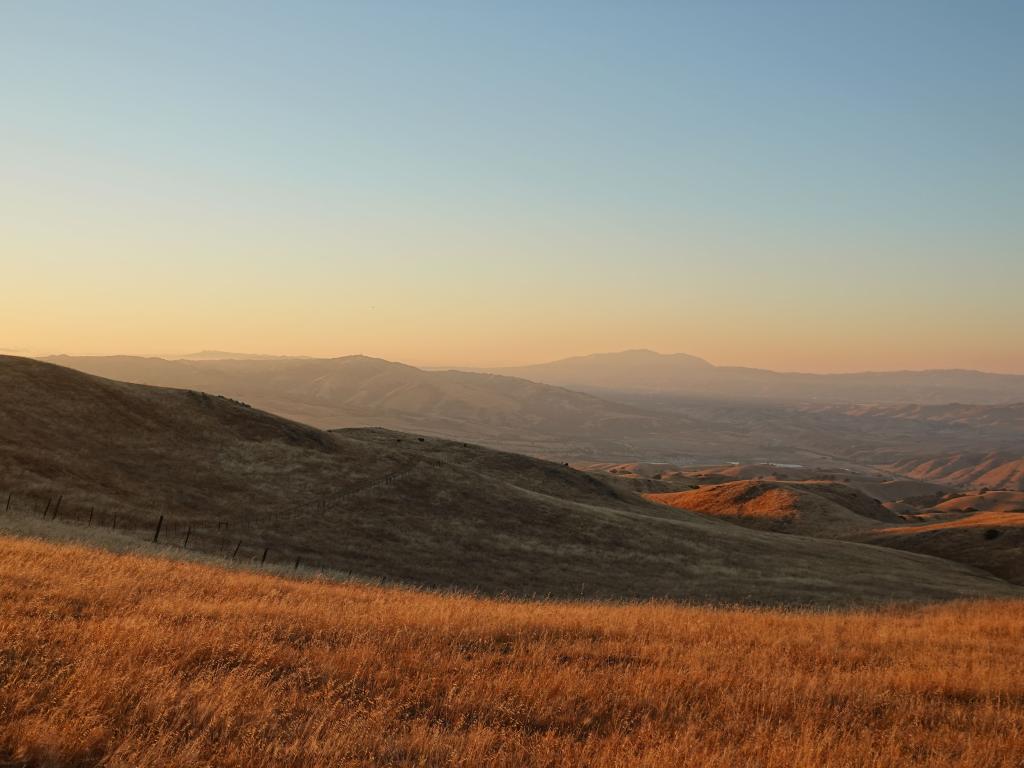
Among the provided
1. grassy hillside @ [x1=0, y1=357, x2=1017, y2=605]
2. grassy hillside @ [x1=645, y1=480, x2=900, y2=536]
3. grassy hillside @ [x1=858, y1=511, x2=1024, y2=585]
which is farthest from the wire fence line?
grassy hillside @ [x1=645, y1=480, x2=900, y2=536]

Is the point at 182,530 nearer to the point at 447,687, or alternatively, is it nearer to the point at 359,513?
the point at 359,513

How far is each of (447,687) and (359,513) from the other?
127 ft

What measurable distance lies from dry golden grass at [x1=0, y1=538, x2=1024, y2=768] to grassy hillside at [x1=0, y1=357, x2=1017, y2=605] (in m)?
→ 21.9

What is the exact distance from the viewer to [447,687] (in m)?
9.48

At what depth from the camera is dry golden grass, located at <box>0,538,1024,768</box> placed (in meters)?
6.97

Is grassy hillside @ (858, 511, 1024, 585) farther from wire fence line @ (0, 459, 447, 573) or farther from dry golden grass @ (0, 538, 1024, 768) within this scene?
dry golden grass @ (0, 538, 1024, 768)

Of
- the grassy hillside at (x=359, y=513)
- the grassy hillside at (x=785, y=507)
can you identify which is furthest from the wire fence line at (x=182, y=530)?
the grassy hillside at (x=785, y=507)

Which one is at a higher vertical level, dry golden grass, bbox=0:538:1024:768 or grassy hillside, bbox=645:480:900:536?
dry golden grass, bbox=0:538:1024:768

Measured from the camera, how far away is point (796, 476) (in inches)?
7539

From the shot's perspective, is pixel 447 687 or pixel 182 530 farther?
pixel 182 530

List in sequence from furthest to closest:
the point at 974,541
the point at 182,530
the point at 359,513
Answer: the point at 974,541 → the point at 359,513 → the point at 182,530

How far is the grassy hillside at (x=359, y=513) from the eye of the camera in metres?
38.0

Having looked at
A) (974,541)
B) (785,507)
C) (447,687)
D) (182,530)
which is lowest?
(182,530)

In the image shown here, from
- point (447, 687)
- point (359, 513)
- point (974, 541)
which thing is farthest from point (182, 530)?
point (974, 541)
